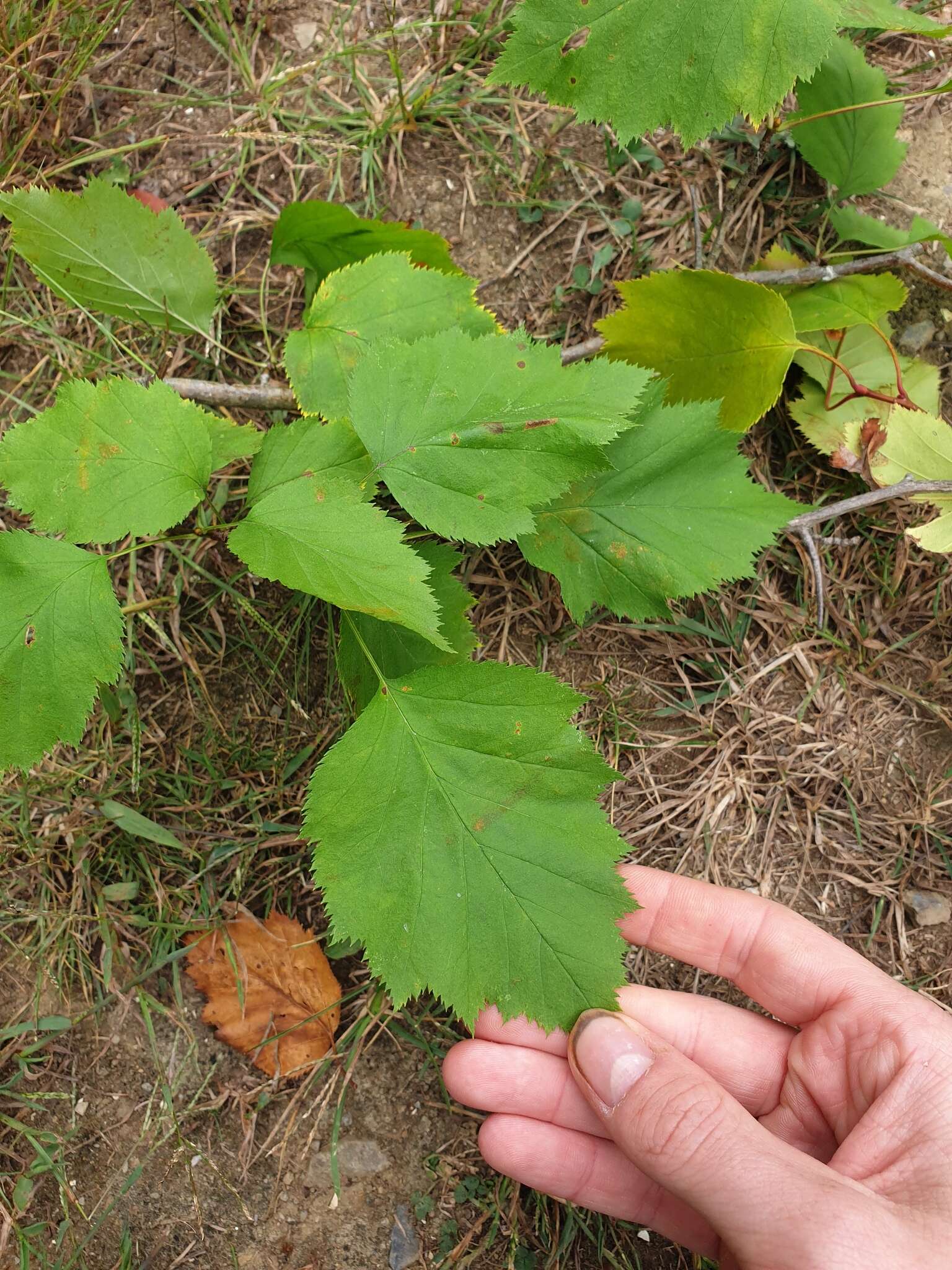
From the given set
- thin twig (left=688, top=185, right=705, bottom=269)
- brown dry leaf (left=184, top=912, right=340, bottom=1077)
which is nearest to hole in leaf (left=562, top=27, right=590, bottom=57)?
thin twig (left=688, top=185, right=705, bottom=269)

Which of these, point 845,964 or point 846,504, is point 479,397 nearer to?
point 846,504

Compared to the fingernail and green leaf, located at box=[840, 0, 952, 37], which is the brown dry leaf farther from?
green leaf, located at box=[840, 0, 952, 37]

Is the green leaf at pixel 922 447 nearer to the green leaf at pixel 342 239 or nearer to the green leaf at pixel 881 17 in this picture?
the green leaf at pixel 881 17

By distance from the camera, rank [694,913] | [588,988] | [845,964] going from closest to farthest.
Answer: [588,988]
[845,964]
[694,913]

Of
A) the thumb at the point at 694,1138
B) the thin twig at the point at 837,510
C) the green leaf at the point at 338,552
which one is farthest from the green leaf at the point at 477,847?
the thin twig at the point at 837,510

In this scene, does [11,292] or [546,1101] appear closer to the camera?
[546,1101]

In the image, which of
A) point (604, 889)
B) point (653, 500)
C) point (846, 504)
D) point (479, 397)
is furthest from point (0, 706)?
point (846, 504)
